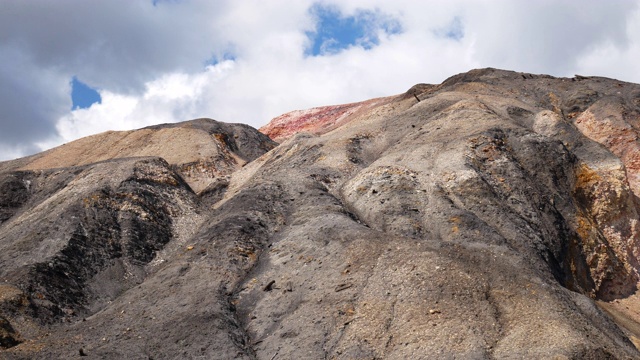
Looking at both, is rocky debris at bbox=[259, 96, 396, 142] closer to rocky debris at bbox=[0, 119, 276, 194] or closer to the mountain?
rocky debris at bbox=[0, 119, 276, 194]

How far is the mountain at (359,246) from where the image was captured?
17172 mm

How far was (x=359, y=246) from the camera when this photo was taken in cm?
2011

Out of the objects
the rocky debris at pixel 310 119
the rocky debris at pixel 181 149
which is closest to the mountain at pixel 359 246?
the rocky debris at pixel 181 149

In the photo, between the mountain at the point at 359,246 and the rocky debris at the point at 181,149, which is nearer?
the mountain at the point at 359,246

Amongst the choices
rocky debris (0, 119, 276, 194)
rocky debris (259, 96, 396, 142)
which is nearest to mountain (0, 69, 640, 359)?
rocky debris (0, 119, 276, 194)

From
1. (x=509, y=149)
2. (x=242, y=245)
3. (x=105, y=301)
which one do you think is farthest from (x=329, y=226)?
(x=509, y=149)

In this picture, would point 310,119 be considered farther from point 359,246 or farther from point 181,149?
point 359,246

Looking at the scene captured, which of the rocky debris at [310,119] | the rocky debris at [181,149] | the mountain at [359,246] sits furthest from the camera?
the rocky debris at [310,119]

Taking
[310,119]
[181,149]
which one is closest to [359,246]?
[181,149]

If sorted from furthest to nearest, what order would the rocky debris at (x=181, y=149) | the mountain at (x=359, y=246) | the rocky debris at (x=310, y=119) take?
1. the rocky debris at (x=310, y=119)
2. the rocky debris at (x=181, y=149)
3. the mountain at (x=359, y=246)

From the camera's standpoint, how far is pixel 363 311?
17531 millimetres

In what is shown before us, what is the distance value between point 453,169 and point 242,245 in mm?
8333

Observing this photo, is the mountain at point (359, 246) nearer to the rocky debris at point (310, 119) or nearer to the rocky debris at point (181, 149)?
the rocky debris at point (181, 149)

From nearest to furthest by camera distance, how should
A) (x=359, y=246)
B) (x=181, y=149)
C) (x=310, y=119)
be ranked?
(x=359, y=246)
(x=181, y=149)
(x=310, y=119)
